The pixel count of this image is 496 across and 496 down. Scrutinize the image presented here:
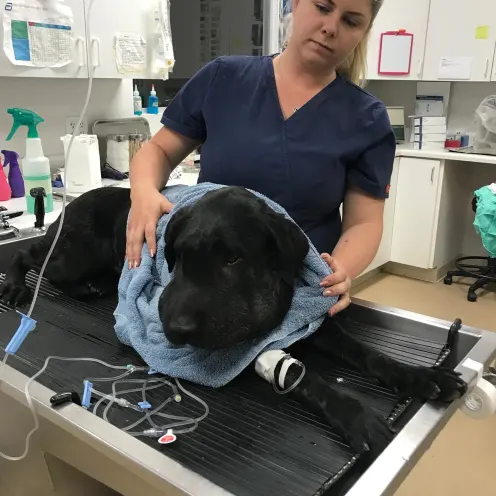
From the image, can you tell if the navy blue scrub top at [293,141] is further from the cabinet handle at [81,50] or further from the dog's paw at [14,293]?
the cabinet handle at [81,50]

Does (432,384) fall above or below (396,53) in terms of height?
below

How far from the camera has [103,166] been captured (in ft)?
7.47

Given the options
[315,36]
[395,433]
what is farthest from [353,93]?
[395,433]

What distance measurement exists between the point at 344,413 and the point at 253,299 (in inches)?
8.2

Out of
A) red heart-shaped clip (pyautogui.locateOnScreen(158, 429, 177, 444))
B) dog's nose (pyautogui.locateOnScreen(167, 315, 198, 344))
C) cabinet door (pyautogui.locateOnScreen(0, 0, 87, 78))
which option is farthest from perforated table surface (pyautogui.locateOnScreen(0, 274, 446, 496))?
cabinet door (pyautogui.locateOnScreen(0, 0, 87, 78))

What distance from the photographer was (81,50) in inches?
75.3

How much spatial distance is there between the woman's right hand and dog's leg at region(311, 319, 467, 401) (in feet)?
1.13

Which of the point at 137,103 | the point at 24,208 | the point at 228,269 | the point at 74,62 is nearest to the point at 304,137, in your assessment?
the point at 228,269

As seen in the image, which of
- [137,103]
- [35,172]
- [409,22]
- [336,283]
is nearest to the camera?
[336,283]

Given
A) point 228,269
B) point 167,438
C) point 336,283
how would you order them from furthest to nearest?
point 336,283 → point 228,269 → point 167,438

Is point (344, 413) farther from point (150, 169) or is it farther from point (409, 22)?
point (409, 22)

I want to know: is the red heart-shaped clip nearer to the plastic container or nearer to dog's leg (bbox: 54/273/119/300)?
dog's leg (bbox: 54/273/119/300)

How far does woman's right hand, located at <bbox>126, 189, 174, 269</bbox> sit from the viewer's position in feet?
3.09

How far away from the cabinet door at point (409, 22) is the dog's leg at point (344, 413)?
2.84 m
